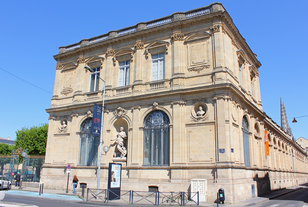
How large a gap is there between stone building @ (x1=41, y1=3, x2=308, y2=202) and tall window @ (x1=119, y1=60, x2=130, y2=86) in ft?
0.32

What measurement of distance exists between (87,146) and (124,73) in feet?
26.2

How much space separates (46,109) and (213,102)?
18.5 meters

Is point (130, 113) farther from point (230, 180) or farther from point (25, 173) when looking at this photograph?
point (25, 173)

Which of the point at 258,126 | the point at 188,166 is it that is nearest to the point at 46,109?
the point at 188,166

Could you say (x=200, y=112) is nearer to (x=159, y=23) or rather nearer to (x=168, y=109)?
(x=168, y=109)

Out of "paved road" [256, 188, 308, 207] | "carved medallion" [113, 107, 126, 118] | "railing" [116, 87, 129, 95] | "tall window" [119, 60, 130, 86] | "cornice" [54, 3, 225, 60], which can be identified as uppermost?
"cornice" [54, 3, 225, 60]

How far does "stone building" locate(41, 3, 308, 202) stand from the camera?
1958 centimetres

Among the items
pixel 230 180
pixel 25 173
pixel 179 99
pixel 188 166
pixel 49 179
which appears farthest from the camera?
pixel 25 173

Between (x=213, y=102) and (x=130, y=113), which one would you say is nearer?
(x=213, y=102)

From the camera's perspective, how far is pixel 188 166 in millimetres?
19656

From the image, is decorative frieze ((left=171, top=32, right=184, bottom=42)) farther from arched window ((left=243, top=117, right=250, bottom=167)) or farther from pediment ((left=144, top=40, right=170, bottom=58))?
arched window ((left=243, top=117, right=250, bottom=167))

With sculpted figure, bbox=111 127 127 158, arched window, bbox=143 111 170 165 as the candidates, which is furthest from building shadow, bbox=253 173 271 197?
sculpted figure, bbox=111 127 127 158

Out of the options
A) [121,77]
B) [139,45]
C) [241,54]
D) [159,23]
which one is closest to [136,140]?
[121,77]

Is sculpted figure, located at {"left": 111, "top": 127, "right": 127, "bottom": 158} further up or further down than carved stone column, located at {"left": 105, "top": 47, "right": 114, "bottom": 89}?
further down
